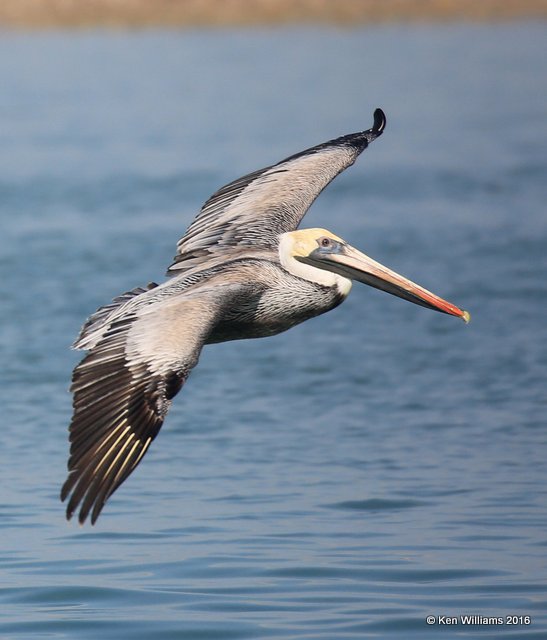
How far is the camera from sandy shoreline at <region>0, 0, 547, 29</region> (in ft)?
134

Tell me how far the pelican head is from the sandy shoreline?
3393 cm

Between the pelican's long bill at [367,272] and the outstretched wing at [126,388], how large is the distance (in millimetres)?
863

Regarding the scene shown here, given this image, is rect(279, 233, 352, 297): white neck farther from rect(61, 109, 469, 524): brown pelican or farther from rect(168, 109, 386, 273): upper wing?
rect(168, 109, 386, 273): upper wing

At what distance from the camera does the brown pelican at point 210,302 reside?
5.50 m

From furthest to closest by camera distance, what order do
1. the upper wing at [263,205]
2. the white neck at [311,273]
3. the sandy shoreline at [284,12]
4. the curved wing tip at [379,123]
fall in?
the sandy shoreline at [284,12], the curved wing tip at [379,123], the upper wing at [263,205], the white neck at [311,273]

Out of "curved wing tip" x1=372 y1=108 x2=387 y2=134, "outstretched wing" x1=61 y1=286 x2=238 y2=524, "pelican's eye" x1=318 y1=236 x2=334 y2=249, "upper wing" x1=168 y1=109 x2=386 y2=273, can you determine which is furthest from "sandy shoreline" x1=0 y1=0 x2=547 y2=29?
"outstretched wing" x1=61 y1=286 x2=238 y2=524

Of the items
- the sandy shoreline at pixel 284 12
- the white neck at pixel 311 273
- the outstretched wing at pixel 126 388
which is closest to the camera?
the outstretched wing at pixel 126 388

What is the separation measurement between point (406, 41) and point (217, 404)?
30.1m

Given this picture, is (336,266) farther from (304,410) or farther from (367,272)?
(304,410)

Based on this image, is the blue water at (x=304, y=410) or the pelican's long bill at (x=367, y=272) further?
the pelican's long bill at (x=367, y=272)

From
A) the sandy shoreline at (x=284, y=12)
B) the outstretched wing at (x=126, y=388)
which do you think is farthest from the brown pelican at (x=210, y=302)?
the sandy shoreline at (x=284, y=12)

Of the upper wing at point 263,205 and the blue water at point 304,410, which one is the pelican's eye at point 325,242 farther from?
the blue water at point 304,410

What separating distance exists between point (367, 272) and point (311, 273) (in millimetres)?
245

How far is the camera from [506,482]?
781 centimetres
